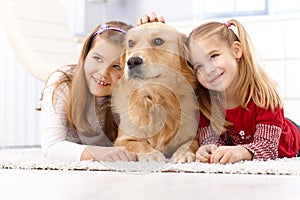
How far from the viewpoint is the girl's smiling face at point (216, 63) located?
1.48 meters

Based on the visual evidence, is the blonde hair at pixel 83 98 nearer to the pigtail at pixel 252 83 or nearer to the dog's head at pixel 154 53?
the dog's head at pixel 154 53

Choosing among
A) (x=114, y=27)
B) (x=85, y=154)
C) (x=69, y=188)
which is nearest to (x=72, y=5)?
(x=114, y=27)

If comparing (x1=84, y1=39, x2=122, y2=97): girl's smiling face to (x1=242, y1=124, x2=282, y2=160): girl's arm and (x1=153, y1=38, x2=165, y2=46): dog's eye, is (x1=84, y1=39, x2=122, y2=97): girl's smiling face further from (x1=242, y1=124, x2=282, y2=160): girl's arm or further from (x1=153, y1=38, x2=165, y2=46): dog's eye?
(x1=242, y1=124, x2=282, y2=160): girl's arm

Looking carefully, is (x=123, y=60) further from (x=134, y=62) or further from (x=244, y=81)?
(x=244, y=81)

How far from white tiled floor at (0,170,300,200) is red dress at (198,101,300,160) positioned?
1.02 ft

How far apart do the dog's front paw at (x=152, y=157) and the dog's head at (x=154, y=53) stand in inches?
8.3

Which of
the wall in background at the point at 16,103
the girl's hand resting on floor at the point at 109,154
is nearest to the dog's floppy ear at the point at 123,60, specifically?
the girl's hand resting on floor at the point at 109,154

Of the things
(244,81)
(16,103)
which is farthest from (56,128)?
(16,103)

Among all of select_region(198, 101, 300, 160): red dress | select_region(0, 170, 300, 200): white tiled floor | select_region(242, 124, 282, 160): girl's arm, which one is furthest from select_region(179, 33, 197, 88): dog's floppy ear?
select_region(0, 170, 300, 200): white tiled floor

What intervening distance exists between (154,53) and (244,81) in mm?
336

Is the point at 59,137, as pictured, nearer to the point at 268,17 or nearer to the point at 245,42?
the point at 245,42

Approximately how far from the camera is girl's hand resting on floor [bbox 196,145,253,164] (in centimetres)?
139

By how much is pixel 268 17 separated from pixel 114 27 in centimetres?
134

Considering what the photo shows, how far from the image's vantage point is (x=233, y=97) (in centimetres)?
157
